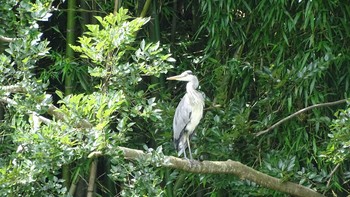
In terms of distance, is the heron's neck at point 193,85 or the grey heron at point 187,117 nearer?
the grey heron at point 187,117

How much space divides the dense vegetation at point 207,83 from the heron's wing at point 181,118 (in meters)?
0.08

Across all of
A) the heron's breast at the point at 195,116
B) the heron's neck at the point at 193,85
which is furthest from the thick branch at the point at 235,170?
the heron's neck at the point at 193,85

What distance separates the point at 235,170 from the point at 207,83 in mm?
1359

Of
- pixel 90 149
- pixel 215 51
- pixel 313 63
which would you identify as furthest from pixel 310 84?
pixel 90 149

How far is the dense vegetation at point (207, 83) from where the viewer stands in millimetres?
3840

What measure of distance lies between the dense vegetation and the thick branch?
6cm

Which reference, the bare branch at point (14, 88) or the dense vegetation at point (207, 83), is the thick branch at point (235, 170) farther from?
the bare branch at point (14, 88)

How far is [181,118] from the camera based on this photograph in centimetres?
505

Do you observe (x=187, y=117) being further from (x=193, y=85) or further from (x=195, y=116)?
(x=193, y=85)

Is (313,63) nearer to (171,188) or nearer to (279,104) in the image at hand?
(279,104)

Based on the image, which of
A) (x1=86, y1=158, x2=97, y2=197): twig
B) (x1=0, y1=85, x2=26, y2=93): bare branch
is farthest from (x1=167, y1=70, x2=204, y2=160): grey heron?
(x1=0, y1=85, x2=26, y2=93): bare branch

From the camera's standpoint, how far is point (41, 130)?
3551 millimetres

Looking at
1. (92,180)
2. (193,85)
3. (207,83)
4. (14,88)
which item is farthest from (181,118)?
(14,88)

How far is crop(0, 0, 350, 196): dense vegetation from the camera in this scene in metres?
3.84
